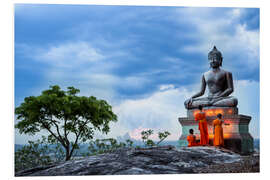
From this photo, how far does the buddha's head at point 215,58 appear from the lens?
12750 mm

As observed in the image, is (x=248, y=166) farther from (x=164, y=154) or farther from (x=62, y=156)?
(x=62, y=156)

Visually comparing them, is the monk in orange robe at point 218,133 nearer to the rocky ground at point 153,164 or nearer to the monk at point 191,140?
the monk at point 191,140

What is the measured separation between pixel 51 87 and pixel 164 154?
5414mm

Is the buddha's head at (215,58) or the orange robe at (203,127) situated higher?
the buddha's head at (215,58)

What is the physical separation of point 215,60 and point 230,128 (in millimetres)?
2544

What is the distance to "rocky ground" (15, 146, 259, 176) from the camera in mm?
7975

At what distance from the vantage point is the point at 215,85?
508 inches

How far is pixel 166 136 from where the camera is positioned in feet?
Result: 49.5

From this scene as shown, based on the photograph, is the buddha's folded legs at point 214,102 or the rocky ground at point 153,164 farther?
the buddha's folded legs at point 214,102

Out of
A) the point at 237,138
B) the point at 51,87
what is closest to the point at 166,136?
the point at 237,138

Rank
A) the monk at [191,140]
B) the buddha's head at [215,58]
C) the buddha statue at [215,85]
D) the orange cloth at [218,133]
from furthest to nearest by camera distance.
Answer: the buddha's head at [215,58]
the buddha statue at [215,85]
the monk at [191,140]
the orange cloth at [218,133]

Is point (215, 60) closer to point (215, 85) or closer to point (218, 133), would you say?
point (215, 85)

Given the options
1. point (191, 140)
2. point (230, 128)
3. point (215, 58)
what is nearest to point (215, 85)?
point (215, 58)

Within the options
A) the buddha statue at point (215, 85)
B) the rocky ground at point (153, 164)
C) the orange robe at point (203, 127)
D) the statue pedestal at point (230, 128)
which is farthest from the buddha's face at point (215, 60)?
the rocky ground at point (153, 164)
